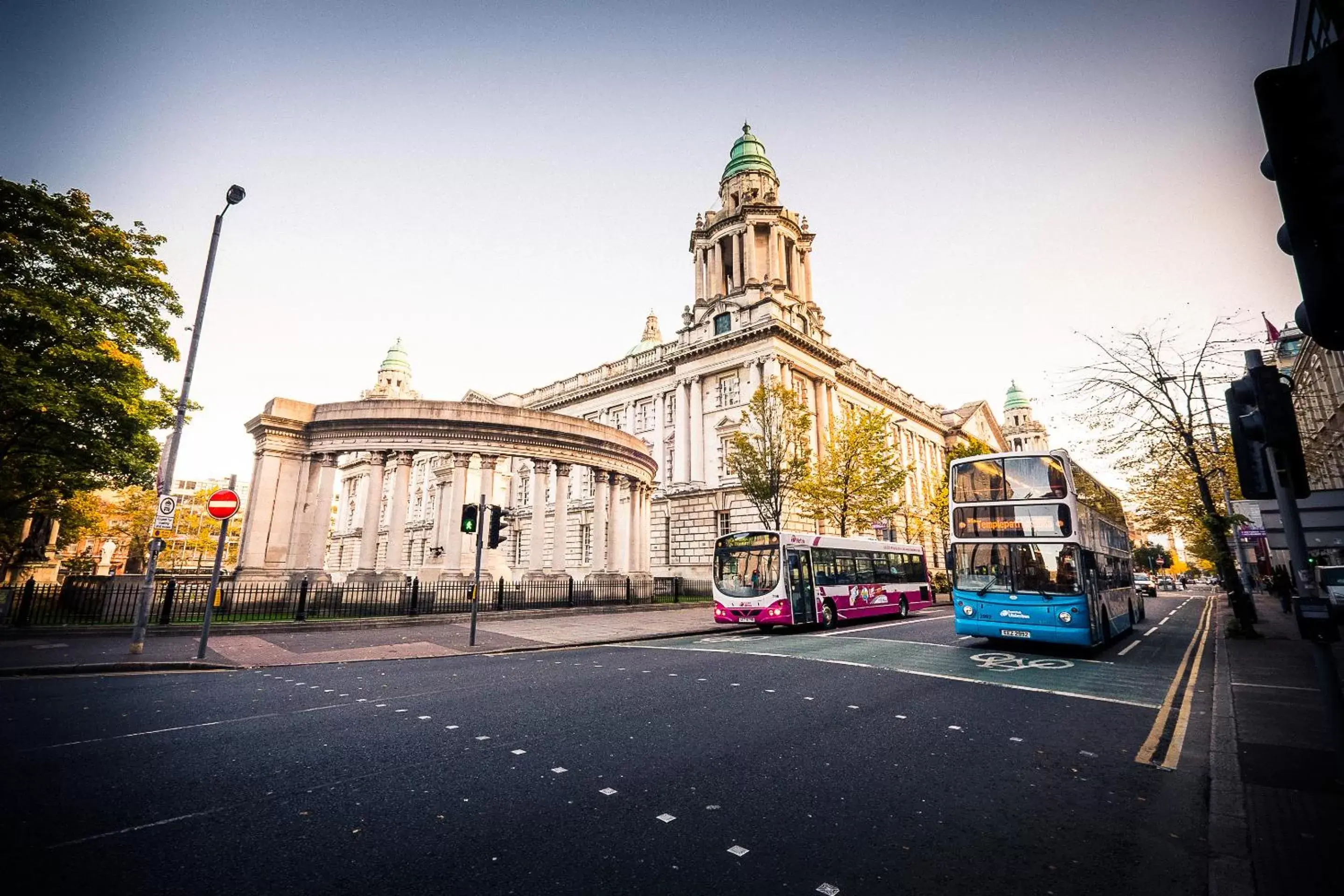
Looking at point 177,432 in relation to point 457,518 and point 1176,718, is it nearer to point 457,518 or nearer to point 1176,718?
point 457,518

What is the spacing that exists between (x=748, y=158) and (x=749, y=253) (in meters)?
8.81

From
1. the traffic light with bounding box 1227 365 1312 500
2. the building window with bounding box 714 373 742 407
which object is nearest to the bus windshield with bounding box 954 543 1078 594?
the traffic light with bounding box 1227 365 1312 500

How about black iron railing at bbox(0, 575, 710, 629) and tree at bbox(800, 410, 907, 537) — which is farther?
tree at bbox(800, 410, 907, 537)

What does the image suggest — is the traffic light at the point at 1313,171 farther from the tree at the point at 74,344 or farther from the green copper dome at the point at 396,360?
the green copper dome at the point at 396,360

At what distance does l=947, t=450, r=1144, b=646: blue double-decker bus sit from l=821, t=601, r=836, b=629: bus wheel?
215 inches

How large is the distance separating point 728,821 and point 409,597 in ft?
60.0

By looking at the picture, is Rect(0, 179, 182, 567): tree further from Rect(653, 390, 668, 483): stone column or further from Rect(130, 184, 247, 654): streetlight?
Rect(653, 390, 668, 483): stone column

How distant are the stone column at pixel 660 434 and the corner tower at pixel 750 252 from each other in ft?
18.2

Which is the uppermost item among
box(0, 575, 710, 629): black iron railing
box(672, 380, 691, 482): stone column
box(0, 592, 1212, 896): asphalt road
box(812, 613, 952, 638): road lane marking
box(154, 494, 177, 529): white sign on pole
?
box(672, 380, 691, 482): stone column

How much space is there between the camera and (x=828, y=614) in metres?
18.9

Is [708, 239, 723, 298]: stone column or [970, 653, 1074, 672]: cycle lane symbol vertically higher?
[708, 239, 723, 298]: stone column

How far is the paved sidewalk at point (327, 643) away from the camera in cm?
1024

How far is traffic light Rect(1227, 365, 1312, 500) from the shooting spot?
4188 mm

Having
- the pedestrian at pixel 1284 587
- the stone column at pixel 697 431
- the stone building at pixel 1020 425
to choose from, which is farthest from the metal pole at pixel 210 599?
the stone building at pixel 1020 425
